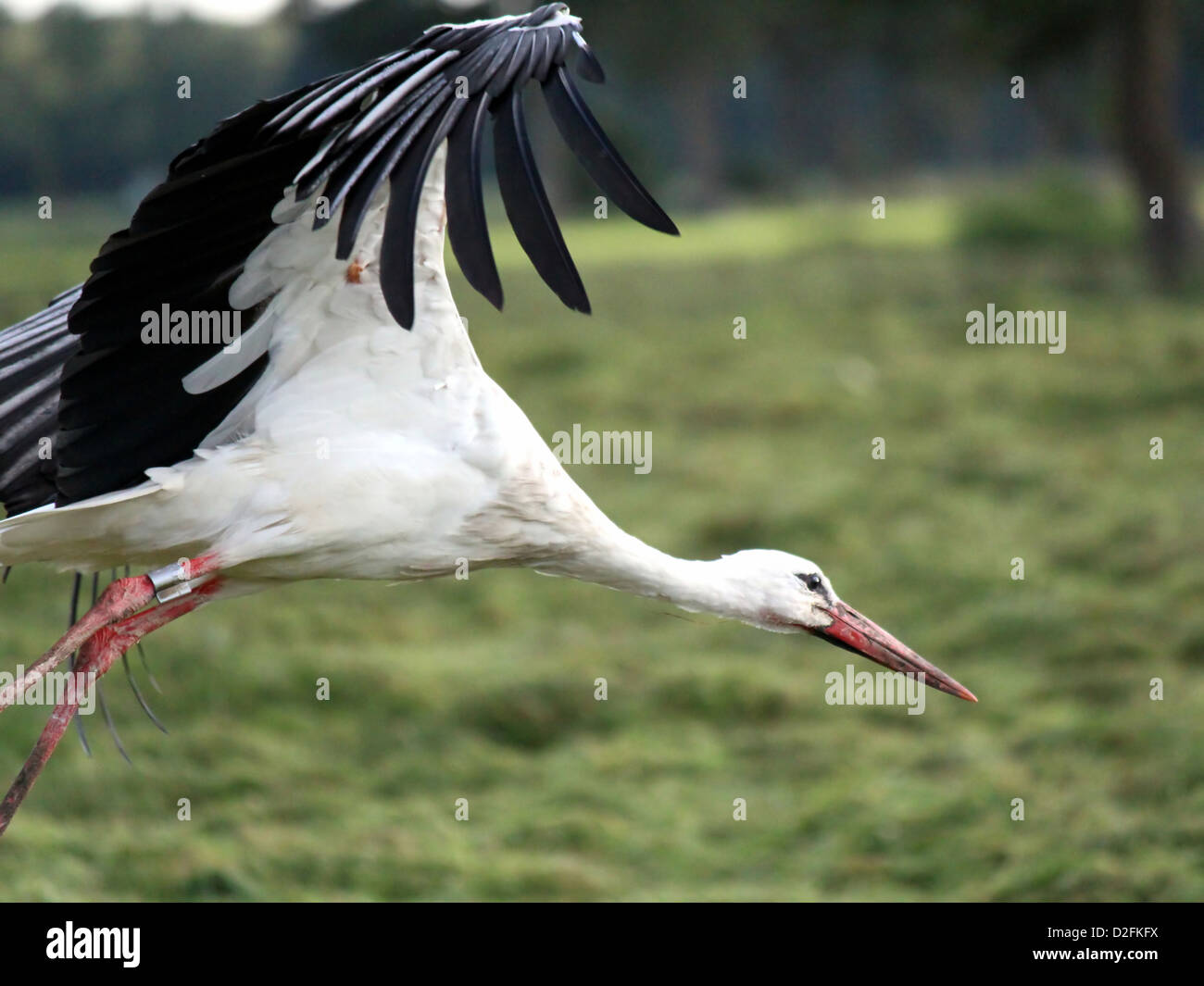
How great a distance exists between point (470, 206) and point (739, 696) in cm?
521

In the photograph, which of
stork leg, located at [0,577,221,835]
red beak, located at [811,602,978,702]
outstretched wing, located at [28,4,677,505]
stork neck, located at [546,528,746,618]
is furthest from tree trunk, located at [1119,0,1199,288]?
stork leg, located at [0,577,221,835]

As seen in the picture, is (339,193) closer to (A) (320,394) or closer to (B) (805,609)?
(A) (320,394)

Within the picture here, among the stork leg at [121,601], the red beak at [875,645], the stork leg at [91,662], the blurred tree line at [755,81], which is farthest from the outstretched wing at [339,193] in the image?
the blurred tree line at [755,81]

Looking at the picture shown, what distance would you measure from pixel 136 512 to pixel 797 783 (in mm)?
4066

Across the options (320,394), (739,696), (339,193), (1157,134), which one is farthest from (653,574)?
(1157,134)

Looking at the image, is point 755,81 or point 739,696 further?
point 755,81

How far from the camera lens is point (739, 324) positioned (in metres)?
14.2

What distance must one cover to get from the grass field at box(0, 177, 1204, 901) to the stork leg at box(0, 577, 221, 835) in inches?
57.7

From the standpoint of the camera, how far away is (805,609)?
4738mm

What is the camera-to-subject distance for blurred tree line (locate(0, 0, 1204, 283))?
17391 mm

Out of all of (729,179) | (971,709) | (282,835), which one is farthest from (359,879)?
(729,179)

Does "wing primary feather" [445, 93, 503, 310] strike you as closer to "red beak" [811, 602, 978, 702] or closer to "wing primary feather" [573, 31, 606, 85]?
"wing primary feather" [573, 31, 606, 85]
